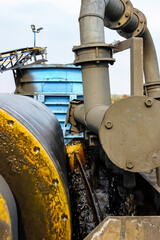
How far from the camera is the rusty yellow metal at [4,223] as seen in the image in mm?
1039

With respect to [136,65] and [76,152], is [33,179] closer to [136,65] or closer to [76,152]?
[136,65]

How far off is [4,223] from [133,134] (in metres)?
1.31

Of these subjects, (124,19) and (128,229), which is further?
(124,19)

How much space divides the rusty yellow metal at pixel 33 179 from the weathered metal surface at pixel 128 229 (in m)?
0.16

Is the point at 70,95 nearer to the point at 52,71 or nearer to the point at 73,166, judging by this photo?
the point at 52,71

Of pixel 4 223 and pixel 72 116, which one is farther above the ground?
pixel 72 116

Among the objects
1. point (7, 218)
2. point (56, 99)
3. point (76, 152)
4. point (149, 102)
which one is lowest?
point (76, 152)

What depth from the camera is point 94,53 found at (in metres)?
3.71

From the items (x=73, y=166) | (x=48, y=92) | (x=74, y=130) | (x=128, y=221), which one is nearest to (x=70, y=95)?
(x=48, y=92)

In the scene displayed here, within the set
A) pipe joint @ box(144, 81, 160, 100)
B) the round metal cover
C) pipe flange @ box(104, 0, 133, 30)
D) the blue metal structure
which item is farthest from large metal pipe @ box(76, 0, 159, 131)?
the blue metal structure

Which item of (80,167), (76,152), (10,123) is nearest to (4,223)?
(10,123)

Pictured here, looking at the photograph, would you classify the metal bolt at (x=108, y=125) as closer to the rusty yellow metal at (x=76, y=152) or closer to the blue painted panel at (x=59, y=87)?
the rusty yellow metal at (x=76, y=152)

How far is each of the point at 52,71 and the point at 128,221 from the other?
25.7 feet

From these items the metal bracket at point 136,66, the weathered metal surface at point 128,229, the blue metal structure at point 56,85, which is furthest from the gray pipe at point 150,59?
the weathered metal surface at point 128,229
